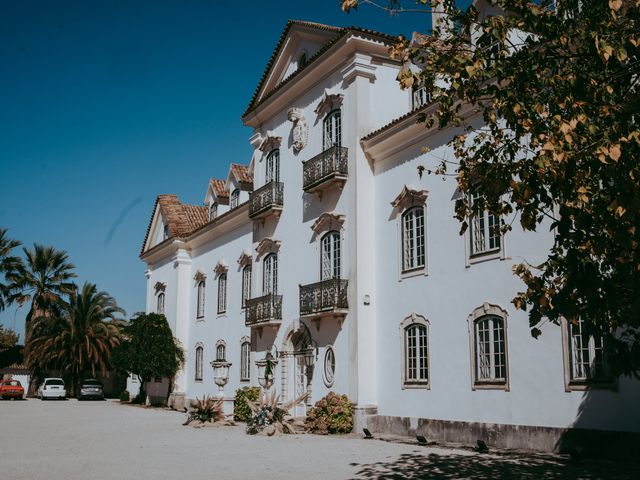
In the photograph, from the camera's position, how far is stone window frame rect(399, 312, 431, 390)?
1841 cm

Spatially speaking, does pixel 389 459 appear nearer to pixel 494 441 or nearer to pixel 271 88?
pixel 494 441

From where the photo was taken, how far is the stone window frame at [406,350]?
725 inches

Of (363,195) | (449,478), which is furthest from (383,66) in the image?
(449,478)

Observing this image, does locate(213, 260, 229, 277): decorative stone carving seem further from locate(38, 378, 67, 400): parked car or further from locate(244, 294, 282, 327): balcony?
locate(38, 378, 67, 400): parked car

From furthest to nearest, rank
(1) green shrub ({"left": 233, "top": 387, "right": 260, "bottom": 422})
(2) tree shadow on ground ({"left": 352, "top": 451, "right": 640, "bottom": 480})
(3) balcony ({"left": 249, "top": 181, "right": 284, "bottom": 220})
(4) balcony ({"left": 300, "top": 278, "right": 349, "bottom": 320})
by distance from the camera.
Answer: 1. (3) balcony ({"left": 249, "top": 181, "right": 284, "bottom": 220})
2. (1) green shrub ({"left": 233, "top": 387, "right": 260, "bottom": 422})
3. (4) balcony ({"left": 300, "top": 278, "right": 349, "bottom": 320})
4. (2) tree shadow on ground ({"left": 352, "top": 451, "right": 640, "bottom": 480})

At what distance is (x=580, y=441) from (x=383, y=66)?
1277 centimetres

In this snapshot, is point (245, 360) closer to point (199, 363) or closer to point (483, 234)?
point (199, 363)

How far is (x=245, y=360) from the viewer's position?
29.0m

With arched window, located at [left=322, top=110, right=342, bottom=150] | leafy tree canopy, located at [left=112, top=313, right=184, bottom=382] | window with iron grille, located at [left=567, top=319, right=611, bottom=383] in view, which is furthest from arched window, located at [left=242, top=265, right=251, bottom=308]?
window with iron grille, located at [left=567, top=319, right=611, bottom=383]

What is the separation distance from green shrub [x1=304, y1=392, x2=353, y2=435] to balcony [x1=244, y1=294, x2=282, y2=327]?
4783 millimetres

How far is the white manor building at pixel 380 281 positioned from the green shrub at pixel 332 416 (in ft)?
1.13

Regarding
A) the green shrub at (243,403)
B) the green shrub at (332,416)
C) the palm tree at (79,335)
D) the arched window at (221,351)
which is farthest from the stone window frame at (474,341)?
the palm tree at (79,335)

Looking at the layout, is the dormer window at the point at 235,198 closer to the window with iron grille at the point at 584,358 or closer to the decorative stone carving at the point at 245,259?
the decorative stone carving at the point at 245,259

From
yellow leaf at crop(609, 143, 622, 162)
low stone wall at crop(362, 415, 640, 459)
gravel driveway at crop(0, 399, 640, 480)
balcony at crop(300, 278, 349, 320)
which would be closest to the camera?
yellow leaf at crop(609, 143, 622, 162)
